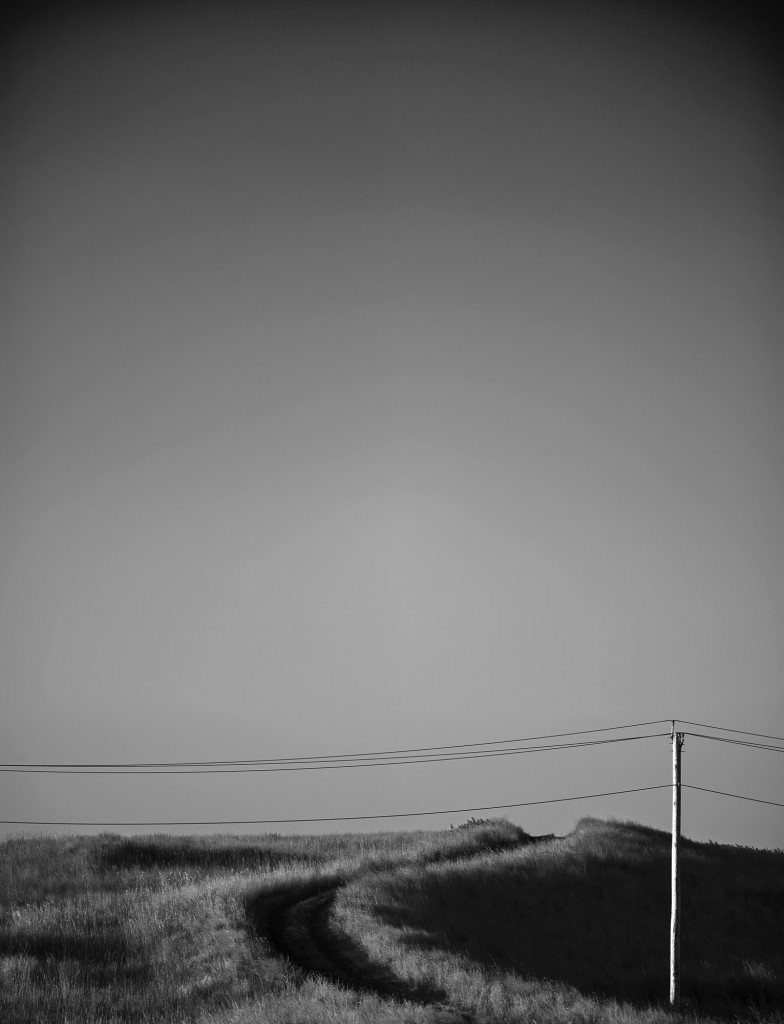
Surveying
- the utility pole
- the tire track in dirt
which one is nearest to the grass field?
the tire track in dirt

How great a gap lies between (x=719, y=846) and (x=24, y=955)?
53.8 m

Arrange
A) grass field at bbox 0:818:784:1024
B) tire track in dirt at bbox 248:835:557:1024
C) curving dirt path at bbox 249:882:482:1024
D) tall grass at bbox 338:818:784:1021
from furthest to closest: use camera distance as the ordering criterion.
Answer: tall grass at bbox 338:818:784:1021
curving dirt path at bbox 249:882:482:1024
tire track in dirt at bbox 248:835:557:1024
grass field at bbox 0:818:784:1024

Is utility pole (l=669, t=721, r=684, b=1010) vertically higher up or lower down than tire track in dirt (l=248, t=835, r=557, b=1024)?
higher up

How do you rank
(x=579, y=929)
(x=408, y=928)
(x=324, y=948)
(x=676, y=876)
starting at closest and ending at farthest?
(x=676, y=876) → (x=324, y=948) → (x=408, y=928) → (x=579, y=929)

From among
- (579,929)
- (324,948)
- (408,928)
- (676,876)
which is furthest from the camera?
(579,929)

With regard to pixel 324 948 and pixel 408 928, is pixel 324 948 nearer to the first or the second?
pixel 324 948

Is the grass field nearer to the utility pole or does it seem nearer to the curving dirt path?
the curving dirt path

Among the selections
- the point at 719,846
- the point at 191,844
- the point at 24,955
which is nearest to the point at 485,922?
the point at 24,955

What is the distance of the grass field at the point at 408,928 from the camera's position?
32375 mm

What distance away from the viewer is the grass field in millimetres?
32375

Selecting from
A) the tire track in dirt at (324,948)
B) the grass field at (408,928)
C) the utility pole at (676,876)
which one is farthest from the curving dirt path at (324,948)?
the utility pole at (676,876)

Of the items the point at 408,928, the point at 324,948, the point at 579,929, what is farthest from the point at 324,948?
the point at 579,929

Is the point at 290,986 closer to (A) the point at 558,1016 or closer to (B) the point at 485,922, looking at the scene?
(A) the point at 558,1016

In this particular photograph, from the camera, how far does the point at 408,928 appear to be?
134ft
